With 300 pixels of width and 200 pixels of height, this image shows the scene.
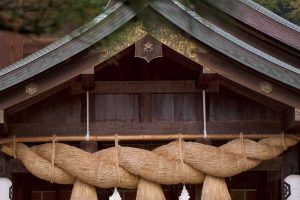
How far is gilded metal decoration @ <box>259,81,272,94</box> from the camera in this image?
6785 millimetres

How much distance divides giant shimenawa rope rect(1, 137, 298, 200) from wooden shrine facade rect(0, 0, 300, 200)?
20 centimetres

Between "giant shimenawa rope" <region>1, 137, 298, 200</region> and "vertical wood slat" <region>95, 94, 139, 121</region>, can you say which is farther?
"vertical wood slat" <region>95, 94, 139, 121</region>

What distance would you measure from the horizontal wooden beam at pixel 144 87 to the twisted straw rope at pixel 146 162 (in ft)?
2.09

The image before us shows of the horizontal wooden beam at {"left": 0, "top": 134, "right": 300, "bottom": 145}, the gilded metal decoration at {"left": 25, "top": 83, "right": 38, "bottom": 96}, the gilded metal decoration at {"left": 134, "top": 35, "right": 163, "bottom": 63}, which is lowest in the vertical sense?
the horizontal wooden beam at {"left": 0, "top": 134, "right": 300, "bottom": 145}

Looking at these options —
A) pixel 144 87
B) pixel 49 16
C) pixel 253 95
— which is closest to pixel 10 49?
pixel 144 87

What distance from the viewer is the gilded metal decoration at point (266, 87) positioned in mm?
6785

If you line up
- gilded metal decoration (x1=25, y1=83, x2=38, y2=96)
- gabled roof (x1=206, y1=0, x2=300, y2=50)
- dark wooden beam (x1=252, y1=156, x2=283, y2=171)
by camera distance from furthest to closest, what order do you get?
gabled roof (x1=206, y1=0, x2=300, y2=50) < dark wooden beam (x1=252, y1=156, x2=283, y2=171) < gilded metal decoration (x1=25, y1=83, x2=38, y2=96)

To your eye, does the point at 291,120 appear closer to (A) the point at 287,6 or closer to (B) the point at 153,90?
(B) the point at 153,90

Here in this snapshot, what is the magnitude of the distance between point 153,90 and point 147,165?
86cm

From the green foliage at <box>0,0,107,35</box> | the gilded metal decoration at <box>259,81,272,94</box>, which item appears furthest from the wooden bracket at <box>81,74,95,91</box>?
the green foliage at <box>0,0,107,35</box>

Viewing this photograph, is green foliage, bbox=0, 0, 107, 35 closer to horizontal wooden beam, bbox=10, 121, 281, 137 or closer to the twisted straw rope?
the twisted straw rope

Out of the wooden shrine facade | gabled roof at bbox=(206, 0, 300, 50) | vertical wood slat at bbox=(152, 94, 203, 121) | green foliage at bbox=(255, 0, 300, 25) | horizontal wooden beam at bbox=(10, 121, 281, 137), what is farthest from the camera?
gabled roof at bbox=(206, 0, 300, 50)

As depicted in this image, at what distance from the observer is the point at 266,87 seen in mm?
6793

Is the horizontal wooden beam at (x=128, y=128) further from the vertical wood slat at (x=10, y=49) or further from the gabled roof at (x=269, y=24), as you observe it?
the vertical wood slat at (x=10, y=49)
